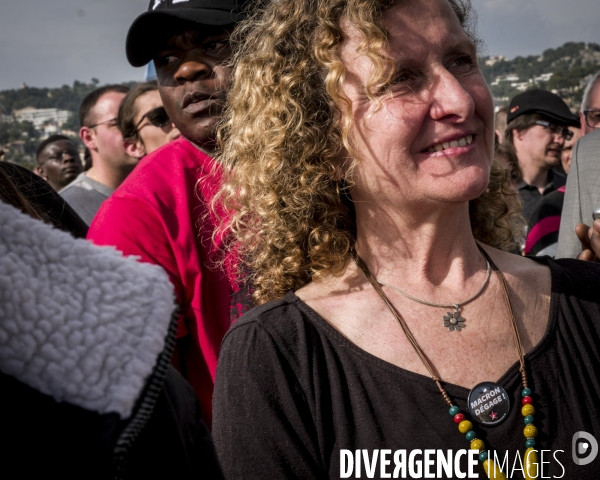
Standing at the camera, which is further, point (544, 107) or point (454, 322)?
point (544, 107)

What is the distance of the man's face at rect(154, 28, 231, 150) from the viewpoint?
2.45m

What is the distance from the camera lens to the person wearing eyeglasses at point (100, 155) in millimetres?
4969

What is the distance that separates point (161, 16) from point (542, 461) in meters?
1.83

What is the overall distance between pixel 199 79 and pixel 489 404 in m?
1.50

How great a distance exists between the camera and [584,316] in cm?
189

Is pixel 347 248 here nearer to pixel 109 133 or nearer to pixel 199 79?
pixel 199 79

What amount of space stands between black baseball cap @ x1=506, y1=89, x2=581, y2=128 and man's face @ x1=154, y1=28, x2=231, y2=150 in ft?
14.8

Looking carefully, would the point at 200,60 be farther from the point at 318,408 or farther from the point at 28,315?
the point at 28,315

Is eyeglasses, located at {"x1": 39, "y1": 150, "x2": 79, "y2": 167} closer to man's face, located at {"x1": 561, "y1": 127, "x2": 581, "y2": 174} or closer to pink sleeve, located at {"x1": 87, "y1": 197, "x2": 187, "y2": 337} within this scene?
man's face, located at {"x1": 561, "y1": 127, "x2": 581, "y2": 174}

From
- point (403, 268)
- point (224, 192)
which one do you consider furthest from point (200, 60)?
point (403, 268)

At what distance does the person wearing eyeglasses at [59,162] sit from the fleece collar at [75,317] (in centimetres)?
779

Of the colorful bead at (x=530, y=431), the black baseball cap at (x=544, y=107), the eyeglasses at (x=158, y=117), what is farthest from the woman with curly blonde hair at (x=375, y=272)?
the black baseball cap at (x=544, y=107)

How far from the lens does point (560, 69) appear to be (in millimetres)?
16297

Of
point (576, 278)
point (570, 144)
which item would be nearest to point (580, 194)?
point (576, 278)
